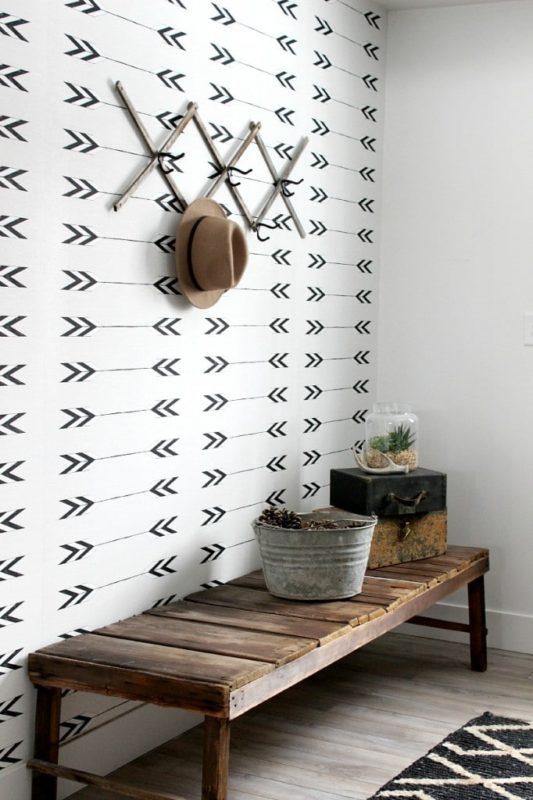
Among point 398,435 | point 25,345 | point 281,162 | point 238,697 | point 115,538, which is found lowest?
point 238,697

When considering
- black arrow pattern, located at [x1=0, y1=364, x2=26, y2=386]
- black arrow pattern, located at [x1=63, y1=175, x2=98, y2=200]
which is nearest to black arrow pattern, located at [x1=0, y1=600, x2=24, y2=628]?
black arrow pattern, located at [x1=0, y1=364, x2=26, y2=386]

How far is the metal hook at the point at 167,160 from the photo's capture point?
8.78 feet

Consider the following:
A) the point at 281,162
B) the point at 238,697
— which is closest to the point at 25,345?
the point at 238,697

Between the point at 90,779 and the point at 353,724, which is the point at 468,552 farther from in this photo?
the point at 90,779

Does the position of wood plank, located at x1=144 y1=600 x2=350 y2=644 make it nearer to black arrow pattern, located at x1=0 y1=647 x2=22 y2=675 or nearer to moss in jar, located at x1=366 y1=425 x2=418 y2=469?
black arrow pattern, located at x1=0 y1=647 x2=22 y2=675

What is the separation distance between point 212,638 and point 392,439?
A: 1.18m

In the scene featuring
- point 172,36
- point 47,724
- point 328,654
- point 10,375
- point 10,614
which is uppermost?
point 172,36

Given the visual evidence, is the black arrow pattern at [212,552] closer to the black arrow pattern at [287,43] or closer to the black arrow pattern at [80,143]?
the black arrow pattern at [80,143]

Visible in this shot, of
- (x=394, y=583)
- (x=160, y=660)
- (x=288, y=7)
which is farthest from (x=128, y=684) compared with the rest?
(x=288, y=7)

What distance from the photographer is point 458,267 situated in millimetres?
3830

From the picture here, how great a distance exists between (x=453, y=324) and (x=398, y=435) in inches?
24.5

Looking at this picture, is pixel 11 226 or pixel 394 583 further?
pixel 394 583

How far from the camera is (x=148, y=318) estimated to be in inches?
105

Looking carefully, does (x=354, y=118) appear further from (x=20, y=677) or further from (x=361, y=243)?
(x=20, y=677)
